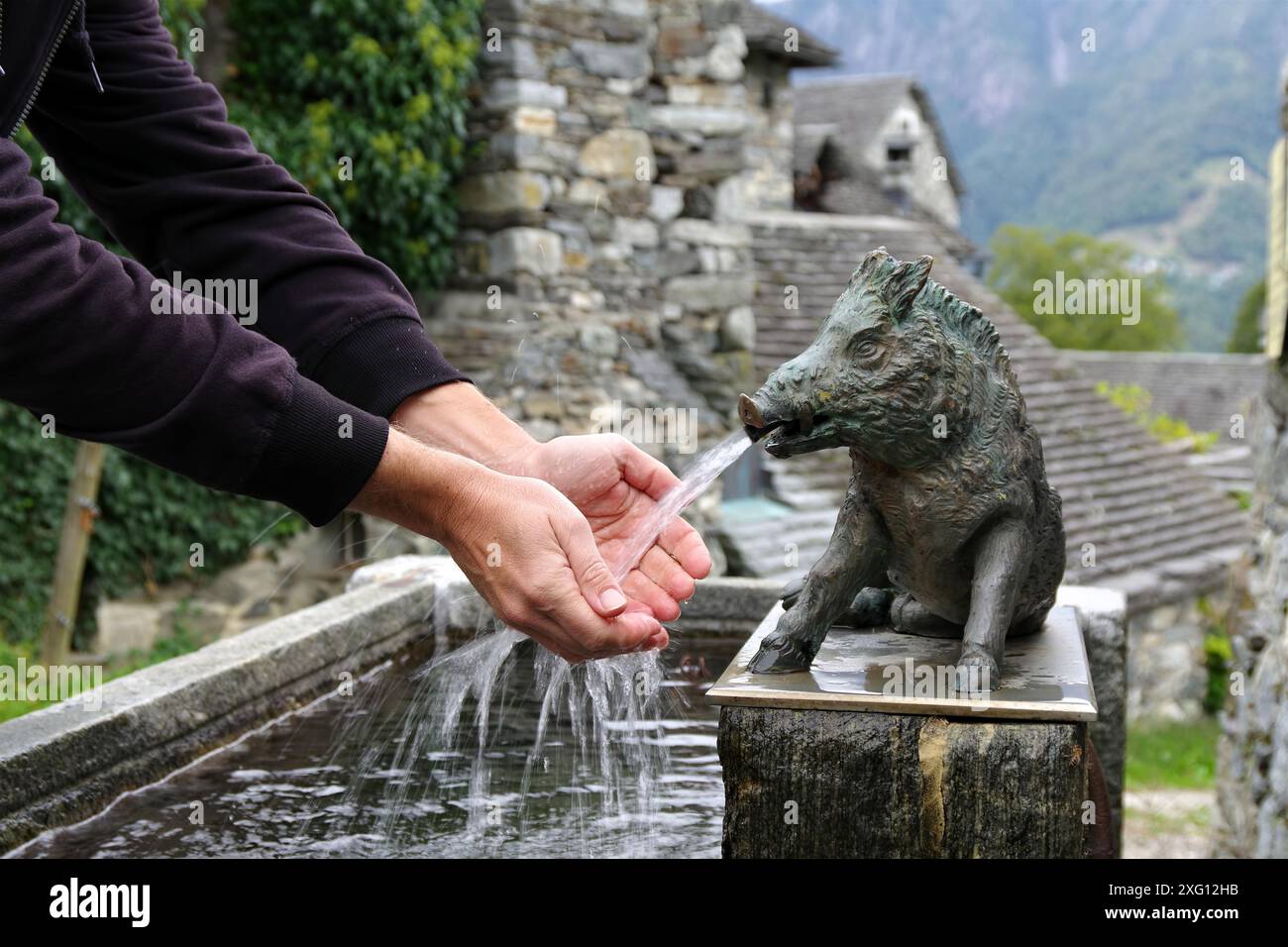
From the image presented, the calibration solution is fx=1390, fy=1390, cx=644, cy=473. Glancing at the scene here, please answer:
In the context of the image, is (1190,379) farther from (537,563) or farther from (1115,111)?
(1115,111)

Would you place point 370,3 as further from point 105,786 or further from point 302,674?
point 105,786

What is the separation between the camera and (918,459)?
7.75 ft

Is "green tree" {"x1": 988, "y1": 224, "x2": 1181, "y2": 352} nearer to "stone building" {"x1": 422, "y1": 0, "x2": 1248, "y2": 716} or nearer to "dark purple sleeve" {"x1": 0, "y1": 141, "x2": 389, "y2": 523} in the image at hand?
"stone building" {"x1": 422, "y1": 0, "x2": 1248, "y2": 716}

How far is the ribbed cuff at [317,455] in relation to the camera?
76.7 inches

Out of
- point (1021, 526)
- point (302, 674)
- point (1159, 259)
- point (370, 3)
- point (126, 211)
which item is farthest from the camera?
point (1159, 259)

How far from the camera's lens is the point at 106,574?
780cm

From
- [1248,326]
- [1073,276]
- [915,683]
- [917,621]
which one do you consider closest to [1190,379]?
[1248,326]

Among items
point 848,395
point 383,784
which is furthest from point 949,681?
point 383,784

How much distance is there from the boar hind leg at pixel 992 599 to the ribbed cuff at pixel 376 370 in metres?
1.05

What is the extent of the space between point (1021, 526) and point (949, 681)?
1.05 ft

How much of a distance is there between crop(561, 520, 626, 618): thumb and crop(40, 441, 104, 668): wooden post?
214 inches

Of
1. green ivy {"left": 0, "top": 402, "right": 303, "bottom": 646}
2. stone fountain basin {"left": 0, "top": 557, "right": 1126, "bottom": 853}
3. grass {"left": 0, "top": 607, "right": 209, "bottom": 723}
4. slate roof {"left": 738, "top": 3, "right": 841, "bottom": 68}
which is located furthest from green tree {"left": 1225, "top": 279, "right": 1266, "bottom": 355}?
stone fountain basin {"left": 0, "top": 557, "right": 1126, "bottom": 853}

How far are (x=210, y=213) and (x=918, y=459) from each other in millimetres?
1386

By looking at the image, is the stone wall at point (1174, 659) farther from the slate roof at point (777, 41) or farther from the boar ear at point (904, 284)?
the boar ear at point (904, 284)
